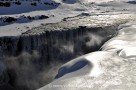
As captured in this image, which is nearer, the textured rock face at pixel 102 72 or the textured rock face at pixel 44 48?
the textured rock face at pixel 102 72

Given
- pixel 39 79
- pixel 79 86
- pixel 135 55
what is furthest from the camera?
pixel 39 79

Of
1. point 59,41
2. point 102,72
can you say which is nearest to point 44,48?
point 59,41

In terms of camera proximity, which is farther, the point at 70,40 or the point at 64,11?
the point at 64,11

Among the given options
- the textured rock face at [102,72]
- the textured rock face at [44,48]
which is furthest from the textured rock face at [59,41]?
the textured rock face at [102,72]

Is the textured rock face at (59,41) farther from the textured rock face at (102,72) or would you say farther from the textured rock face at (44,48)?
the textured rock face at (102,72)

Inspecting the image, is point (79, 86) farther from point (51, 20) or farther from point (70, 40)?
point (51, 20)

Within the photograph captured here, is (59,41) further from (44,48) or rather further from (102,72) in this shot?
(102,72)

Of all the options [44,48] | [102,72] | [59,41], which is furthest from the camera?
[59,41]

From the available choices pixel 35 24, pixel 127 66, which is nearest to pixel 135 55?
pixel 127 66

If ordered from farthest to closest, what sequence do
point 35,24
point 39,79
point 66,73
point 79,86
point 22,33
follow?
point 35,24 → point 22,33 → point 39,79 → point 66,73 → point 79,86
